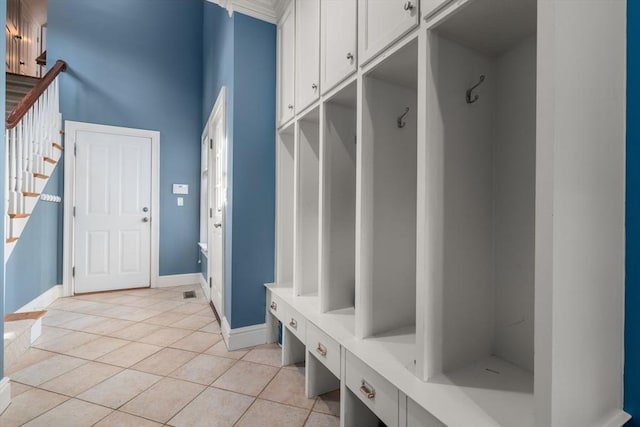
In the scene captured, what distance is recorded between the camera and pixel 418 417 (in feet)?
3.17

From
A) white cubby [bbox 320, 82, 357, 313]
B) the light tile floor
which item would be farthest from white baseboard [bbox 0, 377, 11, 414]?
white cubby [bbox 320, 82, 357, 313]

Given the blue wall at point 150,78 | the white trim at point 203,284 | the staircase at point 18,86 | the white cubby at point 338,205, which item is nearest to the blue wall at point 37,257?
the blue wall at point 150,78

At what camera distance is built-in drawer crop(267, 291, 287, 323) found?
6.76 ft

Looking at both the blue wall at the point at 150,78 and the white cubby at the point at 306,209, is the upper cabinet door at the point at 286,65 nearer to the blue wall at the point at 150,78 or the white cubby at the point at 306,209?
the white cubby at the point at 306,209

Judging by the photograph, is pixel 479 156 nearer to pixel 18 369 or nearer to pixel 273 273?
pixel 273 273

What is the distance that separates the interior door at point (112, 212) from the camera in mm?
3713

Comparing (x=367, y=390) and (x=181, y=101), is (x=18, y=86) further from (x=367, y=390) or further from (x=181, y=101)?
(x=367, y=390)

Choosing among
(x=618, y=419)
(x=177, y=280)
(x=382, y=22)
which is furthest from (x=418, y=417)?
(x=177, y=280)

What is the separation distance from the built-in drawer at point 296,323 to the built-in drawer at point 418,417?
83 cm

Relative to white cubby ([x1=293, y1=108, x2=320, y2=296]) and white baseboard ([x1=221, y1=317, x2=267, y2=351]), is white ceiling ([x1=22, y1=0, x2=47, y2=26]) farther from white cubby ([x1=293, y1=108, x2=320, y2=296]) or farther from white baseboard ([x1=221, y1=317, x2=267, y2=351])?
white baseboard ([x1=221, y1=317, x2=267, y2=351])

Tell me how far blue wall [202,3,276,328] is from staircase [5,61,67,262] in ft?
5.81

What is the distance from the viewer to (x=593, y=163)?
792 millimetres

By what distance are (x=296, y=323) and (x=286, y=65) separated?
187 centimetres

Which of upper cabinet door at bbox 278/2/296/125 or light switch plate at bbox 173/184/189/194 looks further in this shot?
light switch plate at bbox 173/184/189/194
